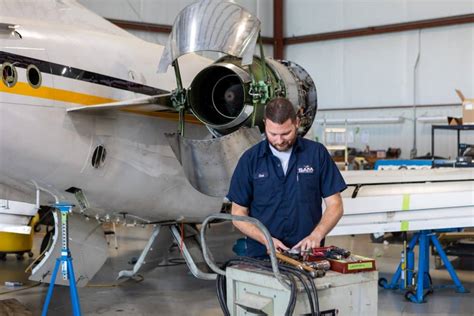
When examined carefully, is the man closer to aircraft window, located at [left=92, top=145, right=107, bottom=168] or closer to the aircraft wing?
the aircraft wing

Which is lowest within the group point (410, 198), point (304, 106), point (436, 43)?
point (410, 198)

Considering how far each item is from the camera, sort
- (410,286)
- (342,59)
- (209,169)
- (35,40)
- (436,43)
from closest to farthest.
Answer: (35,40) → (209,169) → (410,286) → (436,43) → (342,59)

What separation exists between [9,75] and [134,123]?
4.68 feet

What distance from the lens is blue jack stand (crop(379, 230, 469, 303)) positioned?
7730mm

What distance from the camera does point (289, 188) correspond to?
151 inches

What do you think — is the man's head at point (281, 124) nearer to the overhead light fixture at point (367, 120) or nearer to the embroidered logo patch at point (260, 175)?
the embroidered logo patch at point (260, 175)

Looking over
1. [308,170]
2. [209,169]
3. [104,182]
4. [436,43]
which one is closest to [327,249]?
[308,170]

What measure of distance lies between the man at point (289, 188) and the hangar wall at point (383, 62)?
51.7 ft

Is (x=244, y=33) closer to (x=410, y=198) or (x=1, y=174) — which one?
(x=1, y=174)

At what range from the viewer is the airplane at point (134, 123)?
527cm

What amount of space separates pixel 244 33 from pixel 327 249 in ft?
7.66

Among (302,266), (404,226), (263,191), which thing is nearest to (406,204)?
(404,226)

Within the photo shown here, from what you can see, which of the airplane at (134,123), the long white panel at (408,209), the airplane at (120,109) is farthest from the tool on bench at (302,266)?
the long white panel at (408,209)

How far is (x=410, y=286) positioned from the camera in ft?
26.3
